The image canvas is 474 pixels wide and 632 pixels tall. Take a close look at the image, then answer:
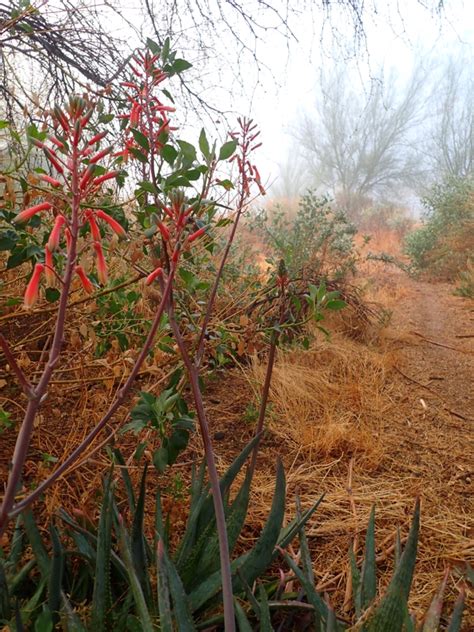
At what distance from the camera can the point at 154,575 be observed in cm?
99

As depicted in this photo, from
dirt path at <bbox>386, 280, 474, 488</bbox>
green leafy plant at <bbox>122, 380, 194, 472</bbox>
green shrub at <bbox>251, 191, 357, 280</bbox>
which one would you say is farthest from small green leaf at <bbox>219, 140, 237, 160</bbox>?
green shrub at <bbox>251, 191, 357, 280</bbox>

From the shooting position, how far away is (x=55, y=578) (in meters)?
0.85

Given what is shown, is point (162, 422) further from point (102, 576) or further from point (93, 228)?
point (93, 228)

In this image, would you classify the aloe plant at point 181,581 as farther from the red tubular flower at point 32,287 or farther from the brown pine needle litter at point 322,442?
the red tubular flower at point 32,287

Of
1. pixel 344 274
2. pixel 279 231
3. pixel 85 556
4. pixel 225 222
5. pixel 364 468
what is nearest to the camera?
pixel 85 556

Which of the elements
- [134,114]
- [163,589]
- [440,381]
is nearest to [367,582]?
[163,589]

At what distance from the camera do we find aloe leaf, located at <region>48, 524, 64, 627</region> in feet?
2.76

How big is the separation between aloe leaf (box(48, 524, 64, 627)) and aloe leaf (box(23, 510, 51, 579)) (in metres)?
0.09

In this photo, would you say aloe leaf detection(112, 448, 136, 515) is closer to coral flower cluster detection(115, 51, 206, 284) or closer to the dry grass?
coral flower cluster detection(115, 51, 206, 284)

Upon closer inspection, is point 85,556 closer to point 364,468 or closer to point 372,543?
point 372,543

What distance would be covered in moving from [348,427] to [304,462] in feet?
1.09

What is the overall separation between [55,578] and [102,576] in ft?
0.32

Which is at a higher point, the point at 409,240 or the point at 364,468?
the point at 409,240

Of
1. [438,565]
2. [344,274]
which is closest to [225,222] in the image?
[438,565]
